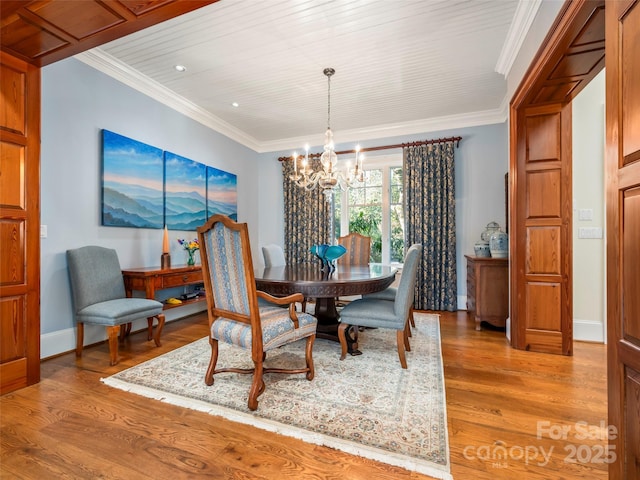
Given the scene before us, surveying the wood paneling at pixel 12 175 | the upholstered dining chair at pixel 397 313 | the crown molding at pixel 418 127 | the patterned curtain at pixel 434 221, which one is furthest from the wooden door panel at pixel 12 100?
the patterned curtain at pixel 434 221

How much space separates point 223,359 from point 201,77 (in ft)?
9.92

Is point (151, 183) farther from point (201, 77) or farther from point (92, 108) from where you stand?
point (201, 77)

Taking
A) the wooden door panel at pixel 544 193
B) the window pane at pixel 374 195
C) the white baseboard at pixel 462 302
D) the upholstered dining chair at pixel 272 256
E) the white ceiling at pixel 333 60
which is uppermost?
the white ceiling at pixel 333 60

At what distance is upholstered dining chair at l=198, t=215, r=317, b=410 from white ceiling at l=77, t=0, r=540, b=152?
1.86 meters

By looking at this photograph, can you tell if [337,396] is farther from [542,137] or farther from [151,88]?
[151,88]

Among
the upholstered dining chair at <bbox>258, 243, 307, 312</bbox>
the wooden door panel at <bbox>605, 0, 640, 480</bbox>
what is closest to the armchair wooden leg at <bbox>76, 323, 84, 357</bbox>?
the upholstered dining chair at <bbox>258, 243, 307, 312</bbox>

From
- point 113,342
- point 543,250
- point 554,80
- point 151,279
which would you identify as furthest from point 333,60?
point 113,342

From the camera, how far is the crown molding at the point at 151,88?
2854mm

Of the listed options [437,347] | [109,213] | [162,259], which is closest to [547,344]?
[437,347]

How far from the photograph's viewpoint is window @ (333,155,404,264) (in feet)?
15.9

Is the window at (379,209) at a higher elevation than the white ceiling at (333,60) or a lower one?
lower

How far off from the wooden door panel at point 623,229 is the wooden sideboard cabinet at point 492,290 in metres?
2.26

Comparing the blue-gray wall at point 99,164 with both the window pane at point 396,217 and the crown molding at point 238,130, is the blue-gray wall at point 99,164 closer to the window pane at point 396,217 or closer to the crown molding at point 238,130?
the crown molding at point 238,130

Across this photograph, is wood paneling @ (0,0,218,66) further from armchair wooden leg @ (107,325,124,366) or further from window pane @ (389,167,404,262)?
window pane @ (389,167,404,262)
